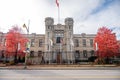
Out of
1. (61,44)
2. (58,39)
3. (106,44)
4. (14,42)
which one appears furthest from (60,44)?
(106,44)

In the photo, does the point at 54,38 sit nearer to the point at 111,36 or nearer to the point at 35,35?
the point at 35,35

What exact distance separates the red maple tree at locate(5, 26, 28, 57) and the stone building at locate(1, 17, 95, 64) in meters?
6.35

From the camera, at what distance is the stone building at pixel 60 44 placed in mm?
45812

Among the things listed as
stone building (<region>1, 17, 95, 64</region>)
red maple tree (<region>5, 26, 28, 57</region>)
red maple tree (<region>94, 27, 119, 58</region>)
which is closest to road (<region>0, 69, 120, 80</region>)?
red maple tree (<region>94, 27, 119, 58</region>)

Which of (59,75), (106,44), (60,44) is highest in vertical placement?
(60,44)

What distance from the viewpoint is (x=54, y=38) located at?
47.9 metres

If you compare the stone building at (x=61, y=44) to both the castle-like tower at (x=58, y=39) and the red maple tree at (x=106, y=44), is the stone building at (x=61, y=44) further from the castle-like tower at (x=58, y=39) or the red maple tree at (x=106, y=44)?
the red maple tree at (x=106, y=44)

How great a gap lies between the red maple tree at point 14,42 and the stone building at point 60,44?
20.8 feet

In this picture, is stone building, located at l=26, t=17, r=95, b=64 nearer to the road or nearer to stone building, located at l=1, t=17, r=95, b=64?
stone building, located at l=1, t=17, r=95, b=64

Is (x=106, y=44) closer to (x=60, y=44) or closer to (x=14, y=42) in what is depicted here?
(x=60, y=44)

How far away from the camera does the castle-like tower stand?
46344 millimetres

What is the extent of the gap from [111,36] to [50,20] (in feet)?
60.9

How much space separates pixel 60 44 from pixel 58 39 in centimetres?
194

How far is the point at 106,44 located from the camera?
37.5 meters
